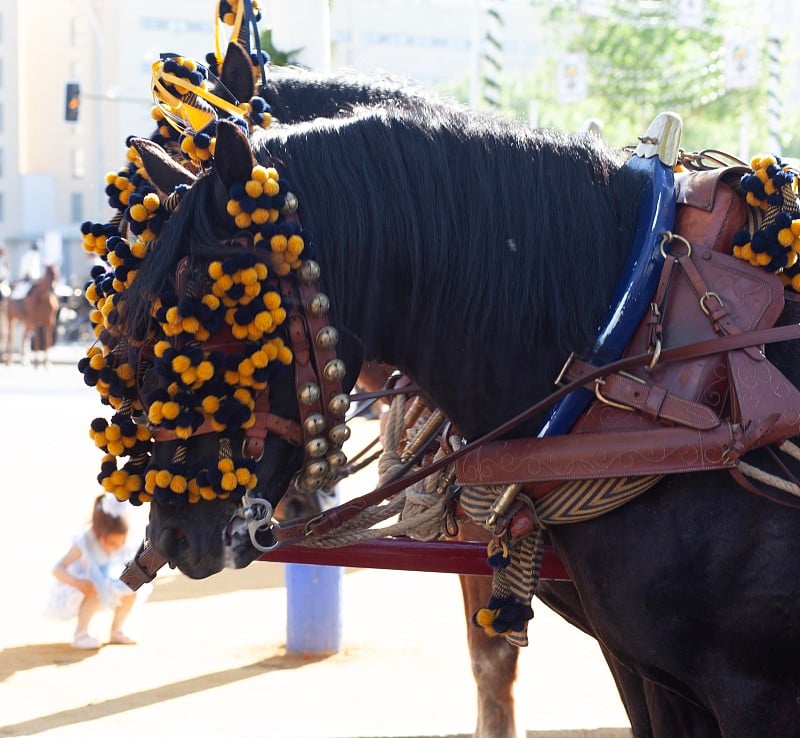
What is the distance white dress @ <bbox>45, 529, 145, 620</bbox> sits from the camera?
538 cm

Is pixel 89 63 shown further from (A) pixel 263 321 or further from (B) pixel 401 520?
(A) pixel 263 321

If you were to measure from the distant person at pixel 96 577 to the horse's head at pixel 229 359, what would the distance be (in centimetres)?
347

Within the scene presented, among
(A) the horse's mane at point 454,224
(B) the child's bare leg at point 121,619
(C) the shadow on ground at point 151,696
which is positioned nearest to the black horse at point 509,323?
(A) the horse's mane at point 454,224

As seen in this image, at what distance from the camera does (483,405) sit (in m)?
2.18

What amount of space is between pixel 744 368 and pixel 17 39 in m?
55.4

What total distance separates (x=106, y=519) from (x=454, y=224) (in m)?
3.94

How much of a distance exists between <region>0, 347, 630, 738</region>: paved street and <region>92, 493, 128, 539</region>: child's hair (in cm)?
53

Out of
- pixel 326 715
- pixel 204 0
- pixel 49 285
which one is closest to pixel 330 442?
pixel 326 715

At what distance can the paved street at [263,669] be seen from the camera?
4.35 meters

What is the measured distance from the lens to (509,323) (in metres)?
2.12

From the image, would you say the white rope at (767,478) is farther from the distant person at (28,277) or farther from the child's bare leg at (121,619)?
the distant person at (28,277)

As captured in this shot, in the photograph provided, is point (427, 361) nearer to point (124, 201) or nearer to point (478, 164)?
point (478, 164)

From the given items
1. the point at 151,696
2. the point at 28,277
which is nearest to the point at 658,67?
the point at 28,277

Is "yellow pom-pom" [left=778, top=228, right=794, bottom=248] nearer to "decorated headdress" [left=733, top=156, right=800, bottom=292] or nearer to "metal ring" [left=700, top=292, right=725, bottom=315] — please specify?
"decorated headdress" [left=733, top=156, right=800, bottom=292]
